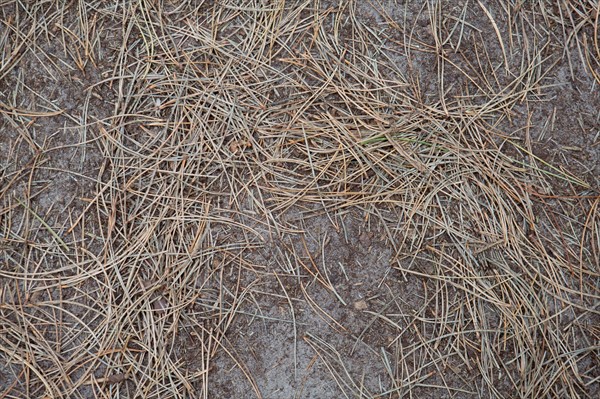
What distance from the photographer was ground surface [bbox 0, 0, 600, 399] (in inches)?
62.1

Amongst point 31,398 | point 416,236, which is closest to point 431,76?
point 416,236

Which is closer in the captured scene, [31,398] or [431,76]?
[31,398]

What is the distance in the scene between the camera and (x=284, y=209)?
1625 mm

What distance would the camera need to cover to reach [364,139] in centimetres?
162

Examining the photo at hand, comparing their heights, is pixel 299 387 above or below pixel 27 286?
below

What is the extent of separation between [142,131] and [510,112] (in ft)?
3.63

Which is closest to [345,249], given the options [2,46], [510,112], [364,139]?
[364,139]

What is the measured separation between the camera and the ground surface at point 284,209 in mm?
1577

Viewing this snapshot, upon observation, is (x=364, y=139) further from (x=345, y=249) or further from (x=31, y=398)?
(x=31, y=398)

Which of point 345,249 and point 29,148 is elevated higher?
point 29,148

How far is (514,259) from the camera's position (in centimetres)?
161

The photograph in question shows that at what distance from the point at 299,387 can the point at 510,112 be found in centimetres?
103

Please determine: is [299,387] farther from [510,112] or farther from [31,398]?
[510,112]

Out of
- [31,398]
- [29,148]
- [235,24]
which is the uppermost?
[235,24]
